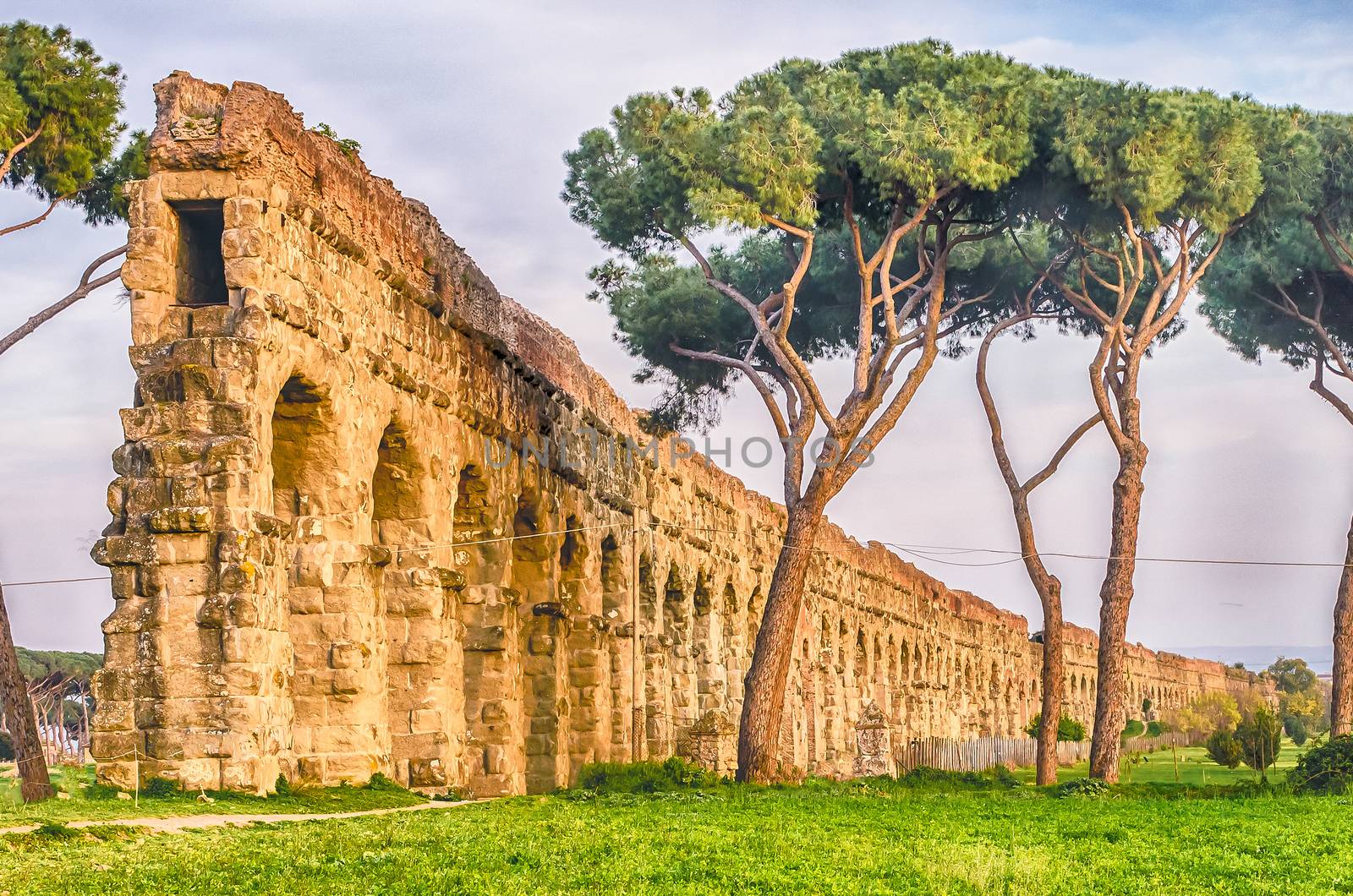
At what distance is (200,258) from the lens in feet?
43.6

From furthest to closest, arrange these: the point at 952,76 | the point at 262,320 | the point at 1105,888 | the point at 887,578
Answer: the point at 887,578
the point at 952,76
the point at 262,320
the point at 1105,888

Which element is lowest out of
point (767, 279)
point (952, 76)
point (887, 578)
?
point (887, 578)

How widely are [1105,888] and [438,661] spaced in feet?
23.6

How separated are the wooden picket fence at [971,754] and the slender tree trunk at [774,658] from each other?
8.45 m

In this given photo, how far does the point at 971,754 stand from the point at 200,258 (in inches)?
836

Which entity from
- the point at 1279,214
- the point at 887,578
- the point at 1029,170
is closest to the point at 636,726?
the point at 1029,170

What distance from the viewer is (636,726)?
21516 millimetres

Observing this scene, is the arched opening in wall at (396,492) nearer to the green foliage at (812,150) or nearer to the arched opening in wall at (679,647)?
the green foliage at (812,150)

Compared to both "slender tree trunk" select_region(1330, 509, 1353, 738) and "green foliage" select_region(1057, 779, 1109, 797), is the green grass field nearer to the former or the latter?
"green foliage" select_region(1057, 779, 1109, 797)

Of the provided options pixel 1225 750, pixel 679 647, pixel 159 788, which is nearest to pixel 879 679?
pixel 1225 750

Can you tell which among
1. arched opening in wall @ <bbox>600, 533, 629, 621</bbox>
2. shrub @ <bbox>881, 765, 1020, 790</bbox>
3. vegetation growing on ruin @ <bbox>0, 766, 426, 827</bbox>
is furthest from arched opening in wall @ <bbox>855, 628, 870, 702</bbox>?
vegetation growing on ruin @ <bbox>0, 766, 426, 827</bbox>

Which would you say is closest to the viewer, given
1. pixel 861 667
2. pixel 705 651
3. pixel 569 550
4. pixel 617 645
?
pixel 569 550

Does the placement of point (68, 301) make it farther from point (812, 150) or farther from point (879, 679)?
point (879, 679)

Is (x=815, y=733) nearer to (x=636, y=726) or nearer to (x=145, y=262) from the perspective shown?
(x=636, y=726)
